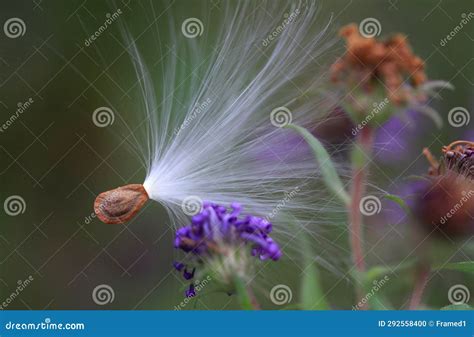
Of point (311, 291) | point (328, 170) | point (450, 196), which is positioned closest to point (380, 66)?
point (328, 170)

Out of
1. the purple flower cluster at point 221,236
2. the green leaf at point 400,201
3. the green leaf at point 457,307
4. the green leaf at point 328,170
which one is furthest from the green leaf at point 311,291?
the green leaf at point 457,307

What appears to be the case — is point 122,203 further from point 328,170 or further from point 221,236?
point 328,170

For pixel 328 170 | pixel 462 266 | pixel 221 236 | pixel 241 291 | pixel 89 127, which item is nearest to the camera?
pixel 241 291

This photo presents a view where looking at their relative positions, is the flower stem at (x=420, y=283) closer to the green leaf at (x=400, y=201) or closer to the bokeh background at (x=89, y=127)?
the green leaf at (x=400, y=201)

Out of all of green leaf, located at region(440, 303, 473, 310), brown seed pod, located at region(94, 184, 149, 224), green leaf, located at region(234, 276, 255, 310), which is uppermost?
green leaf, located at region(440, 303, 473, 310)

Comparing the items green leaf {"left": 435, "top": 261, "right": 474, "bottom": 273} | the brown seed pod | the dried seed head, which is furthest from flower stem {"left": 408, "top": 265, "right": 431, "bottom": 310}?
the brown seed pod

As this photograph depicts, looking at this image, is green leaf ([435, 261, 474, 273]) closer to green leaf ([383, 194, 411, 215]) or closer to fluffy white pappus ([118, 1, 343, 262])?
green leaf ([383, 194, 411, 215])
